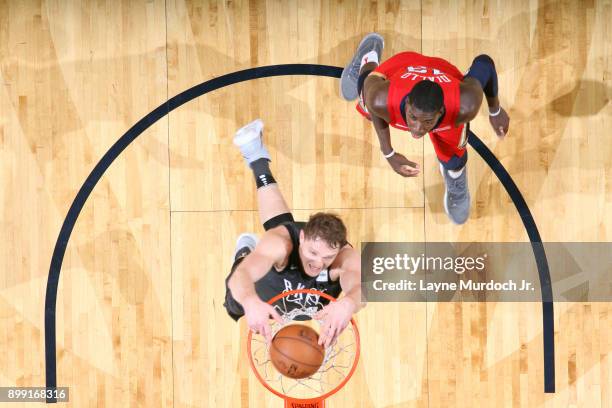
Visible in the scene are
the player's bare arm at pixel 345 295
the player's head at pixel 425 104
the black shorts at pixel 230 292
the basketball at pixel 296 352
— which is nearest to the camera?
the player's head at pixel 425 104

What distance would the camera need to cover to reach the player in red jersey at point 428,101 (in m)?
4.35

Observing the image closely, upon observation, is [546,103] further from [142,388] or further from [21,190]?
[21,190]

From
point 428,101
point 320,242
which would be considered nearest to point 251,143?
point 320,242

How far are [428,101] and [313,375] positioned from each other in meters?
2.16

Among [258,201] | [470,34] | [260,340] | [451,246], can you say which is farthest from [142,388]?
[470,34]

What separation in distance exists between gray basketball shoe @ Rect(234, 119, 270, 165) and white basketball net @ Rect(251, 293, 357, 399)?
1.10 metres

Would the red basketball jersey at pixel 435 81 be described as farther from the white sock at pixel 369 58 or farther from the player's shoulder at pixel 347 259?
the player's shoulder at pixel 347 259

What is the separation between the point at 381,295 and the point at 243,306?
41.4 inches

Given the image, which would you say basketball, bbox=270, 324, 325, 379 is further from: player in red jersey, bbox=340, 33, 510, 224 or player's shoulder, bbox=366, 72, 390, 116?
player's shoulder, bbox=366, 72, 390, 116

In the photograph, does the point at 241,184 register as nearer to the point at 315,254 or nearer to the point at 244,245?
the point at 244,245

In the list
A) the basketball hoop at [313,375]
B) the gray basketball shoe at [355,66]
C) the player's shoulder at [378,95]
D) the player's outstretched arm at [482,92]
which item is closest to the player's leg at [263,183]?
the basketball hoop at [313,375]

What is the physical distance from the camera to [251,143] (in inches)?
199

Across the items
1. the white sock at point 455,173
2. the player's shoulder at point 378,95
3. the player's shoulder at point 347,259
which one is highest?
the player's shoulder at point 378,95

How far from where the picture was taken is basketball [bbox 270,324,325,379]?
4508 millimetres
